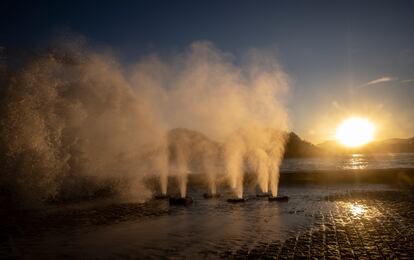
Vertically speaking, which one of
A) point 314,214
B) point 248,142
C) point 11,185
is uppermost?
point 248,142

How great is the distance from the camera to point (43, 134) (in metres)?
30.9

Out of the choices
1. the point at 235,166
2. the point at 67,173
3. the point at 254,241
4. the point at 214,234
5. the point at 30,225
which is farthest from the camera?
the point at 235,166

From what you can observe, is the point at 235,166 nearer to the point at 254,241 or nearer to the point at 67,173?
the point at 67,173

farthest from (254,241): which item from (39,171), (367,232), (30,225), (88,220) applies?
(39,171)

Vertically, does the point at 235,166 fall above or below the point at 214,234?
above

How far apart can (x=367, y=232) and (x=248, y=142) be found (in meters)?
26.1

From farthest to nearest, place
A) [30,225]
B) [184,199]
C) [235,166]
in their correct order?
1. [235,166]
2. [184,199]
3. [30,225]

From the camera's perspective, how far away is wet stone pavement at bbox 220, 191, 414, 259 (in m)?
11.4

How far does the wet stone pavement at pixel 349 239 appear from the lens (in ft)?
37.3

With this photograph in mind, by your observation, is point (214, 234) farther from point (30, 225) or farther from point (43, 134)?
point (43, 134)

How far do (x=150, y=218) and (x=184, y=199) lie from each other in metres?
6.54

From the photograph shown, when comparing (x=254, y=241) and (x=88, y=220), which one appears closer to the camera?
(x=254, y=241)

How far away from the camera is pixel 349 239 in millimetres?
13258

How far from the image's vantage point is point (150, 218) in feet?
67.7
